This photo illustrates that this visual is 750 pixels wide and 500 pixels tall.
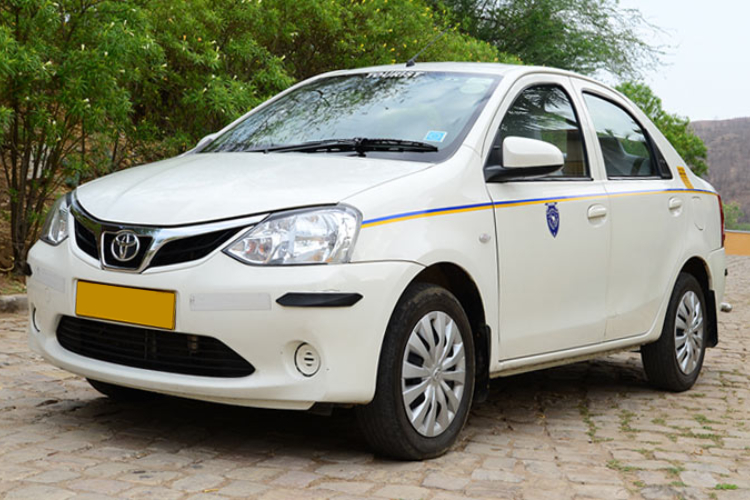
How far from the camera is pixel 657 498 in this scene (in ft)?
12.9

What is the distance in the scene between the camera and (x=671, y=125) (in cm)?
4766

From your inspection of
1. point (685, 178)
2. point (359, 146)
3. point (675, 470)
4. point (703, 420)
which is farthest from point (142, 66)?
point (675, 470)

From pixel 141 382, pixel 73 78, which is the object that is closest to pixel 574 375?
pixel 141 382

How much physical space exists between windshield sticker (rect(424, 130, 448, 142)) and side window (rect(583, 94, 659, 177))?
4.35ft

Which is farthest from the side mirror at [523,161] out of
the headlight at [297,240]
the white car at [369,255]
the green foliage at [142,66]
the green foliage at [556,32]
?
the green foliage at [556,32]

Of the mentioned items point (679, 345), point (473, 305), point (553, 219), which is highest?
point (553, 219)

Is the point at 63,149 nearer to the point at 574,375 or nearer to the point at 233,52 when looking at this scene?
the point at 233,52

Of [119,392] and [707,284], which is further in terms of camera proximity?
[707,284]

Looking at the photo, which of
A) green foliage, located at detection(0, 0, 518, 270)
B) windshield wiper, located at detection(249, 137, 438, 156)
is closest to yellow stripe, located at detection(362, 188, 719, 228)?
windshield wiper, located at detection(249, 137, 438, 156)

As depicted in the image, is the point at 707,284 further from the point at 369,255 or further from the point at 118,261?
the point at 118,261

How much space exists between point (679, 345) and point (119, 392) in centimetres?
328

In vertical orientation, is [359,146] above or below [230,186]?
above

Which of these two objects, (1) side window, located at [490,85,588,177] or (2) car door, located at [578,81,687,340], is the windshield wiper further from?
(2) car door, located at [578,81,687,340]

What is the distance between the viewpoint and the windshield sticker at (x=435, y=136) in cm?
467
